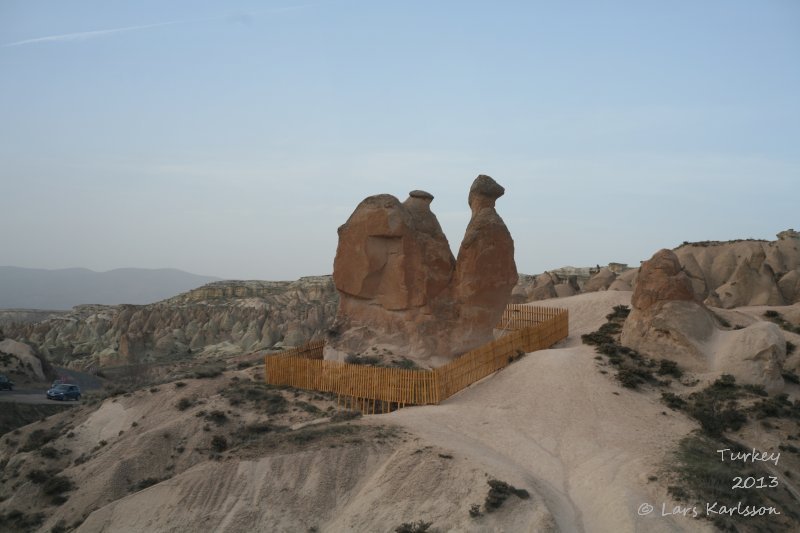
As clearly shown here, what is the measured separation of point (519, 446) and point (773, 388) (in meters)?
8.89

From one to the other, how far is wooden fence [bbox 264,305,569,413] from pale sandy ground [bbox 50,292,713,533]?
1.23m

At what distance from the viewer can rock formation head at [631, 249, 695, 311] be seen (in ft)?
77.6

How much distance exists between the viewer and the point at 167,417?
869 inches

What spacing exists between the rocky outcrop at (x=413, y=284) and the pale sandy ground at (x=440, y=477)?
17.7ft

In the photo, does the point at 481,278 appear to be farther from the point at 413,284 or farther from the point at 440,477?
the point at 440,477

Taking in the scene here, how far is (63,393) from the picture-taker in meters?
34.0

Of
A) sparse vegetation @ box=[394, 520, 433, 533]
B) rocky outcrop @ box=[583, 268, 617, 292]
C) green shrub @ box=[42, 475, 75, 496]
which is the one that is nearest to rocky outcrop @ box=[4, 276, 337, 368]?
rocky outcrop @ box=[583, 268, 617, 292]

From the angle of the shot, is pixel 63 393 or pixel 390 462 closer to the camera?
pixel 390 462

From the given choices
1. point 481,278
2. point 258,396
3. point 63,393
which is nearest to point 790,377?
point 481,278

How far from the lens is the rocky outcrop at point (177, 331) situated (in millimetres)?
56594

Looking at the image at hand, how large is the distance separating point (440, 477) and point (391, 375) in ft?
A: 22.9

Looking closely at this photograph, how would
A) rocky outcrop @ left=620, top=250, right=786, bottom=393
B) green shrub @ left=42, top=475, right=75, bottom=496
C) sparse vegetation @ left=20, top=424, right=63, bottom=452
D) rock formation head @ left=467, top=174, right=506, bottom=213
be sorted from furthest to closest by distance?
rock formation head @ left=467, top=174, right=506, bottom=213 < sparse vegetation @ left=20, top=424, right=63, bottom=452 < rocky outcrop @ left=620, top=250, right=786, bottom=393 < green shrub @ left=42, top=475, right=75, bottom=496

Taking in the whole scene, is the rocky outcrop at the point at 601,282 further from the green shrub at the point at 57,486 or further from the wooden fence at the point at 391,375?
the green shrub at the point at 57,486

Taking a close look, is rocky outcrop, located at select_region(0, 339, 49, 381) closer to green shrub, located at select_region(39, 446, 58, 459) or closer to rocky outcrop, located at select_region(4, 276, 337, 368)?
rocky outcrop, located at select_region(4, 276, 337, 368)
